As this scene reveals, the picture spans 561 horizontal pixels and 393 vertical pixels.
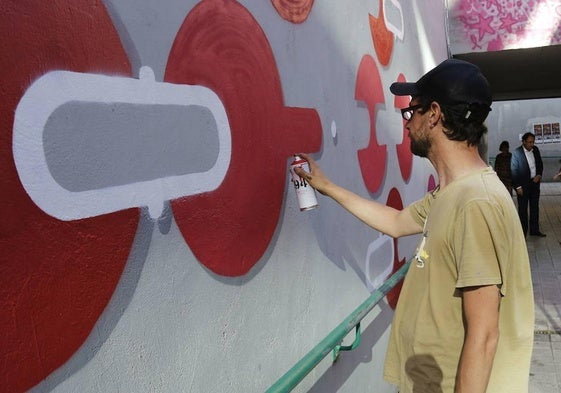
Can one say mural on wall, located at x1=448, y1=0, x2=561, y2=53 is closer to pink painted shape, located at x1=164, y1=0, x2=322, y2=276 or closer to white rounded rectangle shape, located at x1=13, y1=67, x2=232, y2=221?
pink painted shape, located at x1=164, y1=0, x2=322, y2=276

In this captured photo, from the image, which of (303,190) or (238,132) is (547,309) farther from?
(238,132)

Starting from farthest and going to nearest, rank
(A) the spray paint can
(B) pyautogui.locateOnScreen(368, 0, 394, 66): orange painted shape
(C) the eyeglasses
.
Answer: (B) pyautogui.locateOnScreen(368, 0, 394, 66): orange painted shape < (A) the spray paint can < (C) the eyeglasses

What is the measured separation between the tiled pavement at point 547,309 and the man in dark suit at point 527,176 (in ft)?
1.55

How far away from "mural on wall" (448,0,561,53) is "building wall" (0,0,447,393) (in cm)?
501

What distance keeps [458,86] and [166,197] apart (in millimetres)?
961

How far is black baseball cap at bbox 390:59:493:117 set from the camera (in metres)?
1.78

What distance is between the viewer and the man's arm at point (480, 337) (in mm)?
1536

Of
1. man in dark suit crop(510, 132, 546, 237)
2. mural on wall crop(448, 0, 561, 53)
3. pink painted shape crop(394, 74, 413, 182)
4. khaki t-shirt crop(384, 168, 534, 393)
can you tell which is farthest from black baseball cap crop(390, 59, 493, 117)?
man in dark suit crop(510, 132, 546, 237)

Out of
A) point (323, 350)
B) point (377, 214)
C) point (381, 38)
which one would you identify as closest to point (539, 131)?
point (381, 38)

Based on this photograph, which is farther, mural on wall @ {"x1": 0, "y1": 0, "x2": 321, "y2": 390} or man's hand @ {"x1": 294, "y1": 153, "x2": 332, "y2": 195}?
man's hand @ {"x1": 294, "y1": 153, "x2": 332, "y2": 195}

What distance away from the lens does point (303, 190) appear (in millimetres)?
2096

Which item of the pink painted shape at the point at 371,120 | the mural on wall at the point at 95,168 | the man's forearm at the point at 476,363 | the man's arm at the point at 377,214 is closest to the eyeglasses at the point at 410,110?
the man's arm at the point at 377,214

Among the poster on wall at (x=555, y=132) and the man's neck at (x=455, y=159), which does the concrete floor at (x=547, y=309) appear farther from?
the poster on wall at (x=555, y=132)

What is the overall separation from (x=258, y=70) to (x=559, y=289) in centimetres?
532
